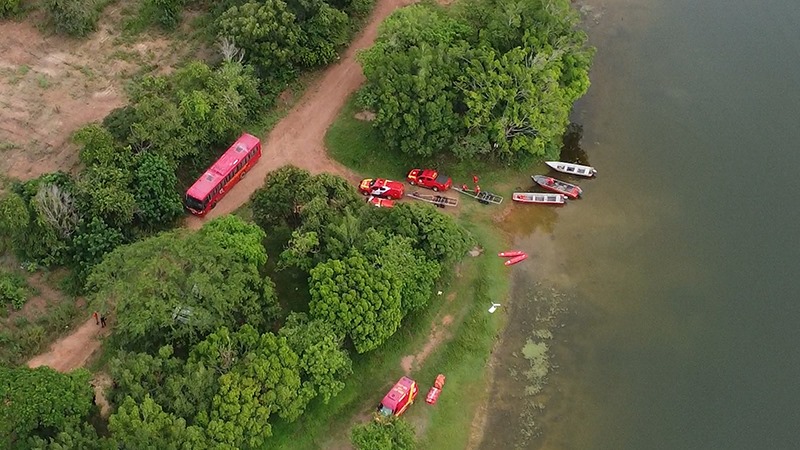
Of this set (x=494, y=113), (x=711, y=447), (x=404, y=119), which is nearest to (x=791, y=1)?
(x=494, y=113)

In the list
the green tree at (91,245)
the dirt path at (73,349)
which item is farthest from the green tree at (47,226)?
the dirt path at (73,349)

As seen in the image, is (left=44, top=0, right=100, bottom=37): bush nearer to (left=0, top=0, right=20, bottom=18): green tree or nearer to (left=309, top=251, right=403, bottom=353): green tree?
(left=0, top=0, right=20, bottom=18): green tree

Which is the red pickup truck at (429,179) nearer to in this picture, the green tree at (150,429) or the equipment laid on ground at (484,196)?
the equipment laid on ground at (484,196)

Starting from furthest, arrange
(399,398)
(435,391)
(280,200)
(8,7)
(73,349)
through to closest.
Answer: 1. (8,7)
2. (280,200)
3. (73,349)
4. (435,391)
5. (399,398)

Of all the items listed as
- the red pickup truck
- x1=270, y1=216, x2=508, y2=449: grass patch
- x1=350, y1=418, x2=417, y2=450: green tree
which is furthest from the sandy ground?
x1=350, y1=418, x2=417, y2=450: green tree

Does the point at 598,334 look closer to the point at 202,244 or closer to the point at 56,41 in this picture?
the point at 202,244

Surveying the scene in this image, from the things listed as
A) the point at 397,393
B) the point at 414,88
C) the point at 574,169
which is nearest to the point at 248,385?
the point at 397,393

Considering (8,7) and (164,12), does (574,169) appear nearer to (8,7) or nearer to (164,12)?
(164,12)
